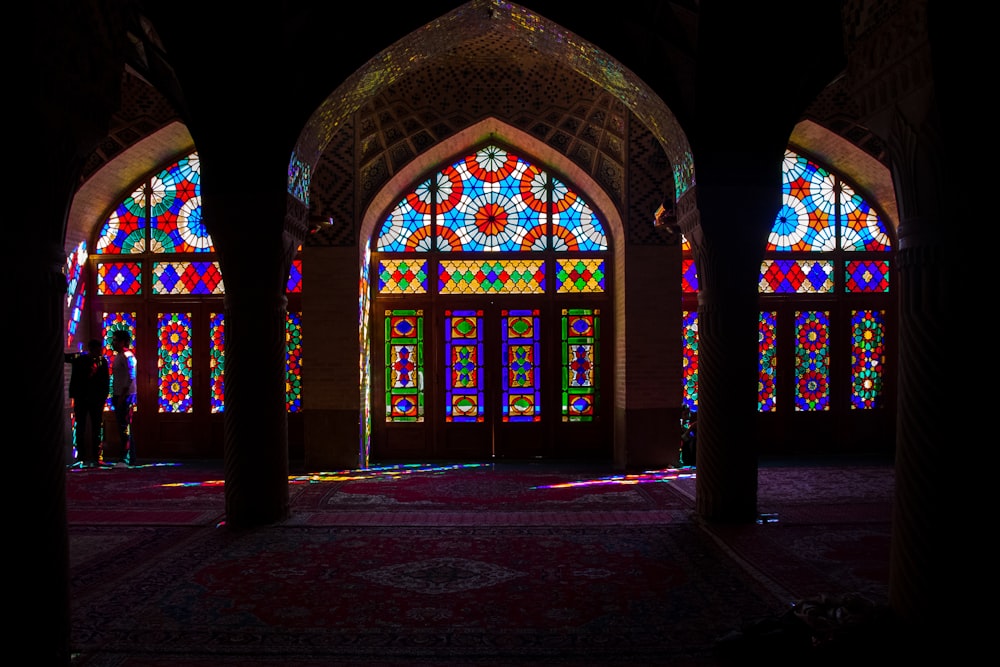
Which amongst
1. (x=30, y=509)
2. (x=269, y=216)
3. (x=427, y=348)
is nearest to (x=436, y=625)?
(x=30, y=509)

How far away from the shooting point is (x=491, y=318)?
A: 10414 millimetres

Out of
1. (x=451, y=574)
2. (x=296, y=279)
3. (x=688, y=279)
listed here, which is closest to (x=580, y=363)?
(x=688, y=279)

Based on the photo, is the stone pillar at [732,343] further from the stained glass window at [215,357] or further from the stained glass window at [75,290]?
the stained glass window at [75,290]

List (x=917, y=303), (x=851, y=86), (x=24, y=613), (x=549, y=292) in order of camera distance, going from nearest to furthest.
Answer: (x=24, y=613) < (x=917, y=303) < (x=851, y=86) < (x=549, y=292)

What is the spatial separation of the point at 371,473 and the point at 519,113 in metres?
4.57

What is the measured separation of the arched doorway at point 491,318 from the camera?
10.4 metres

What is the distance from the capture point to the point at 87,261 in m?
10.4

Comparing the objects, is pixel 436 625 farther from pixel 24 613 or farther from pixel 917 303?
pixel 917 303

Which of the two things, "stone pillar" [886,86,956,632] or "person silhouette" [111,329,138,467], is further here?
"person silhouette" [111,329,138,467]

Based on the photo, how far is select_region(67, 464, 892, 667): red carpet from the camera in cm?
383

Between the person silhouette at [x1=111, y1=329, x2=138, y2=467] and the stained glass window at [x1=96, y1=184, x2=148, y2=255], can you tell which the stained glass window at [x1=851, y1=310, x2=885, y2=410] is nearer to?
the person silhouette at [x1=111, y1=329, x2=138, y2=467]

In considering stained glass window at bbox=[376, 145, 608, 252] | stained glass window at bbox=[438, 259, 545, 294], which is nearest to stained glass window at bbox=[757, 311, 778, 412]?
stained glass window at bbox=[376, 145, 608, 252]

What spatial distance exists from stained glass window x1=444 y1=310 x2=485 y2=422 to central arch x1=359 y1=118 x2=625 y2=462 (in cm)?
1

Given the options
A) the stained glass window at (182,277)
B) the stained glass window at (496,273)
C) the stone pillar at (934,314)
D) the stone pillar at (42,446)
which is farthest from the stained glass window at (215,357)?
the stone pillar at (934,314)
